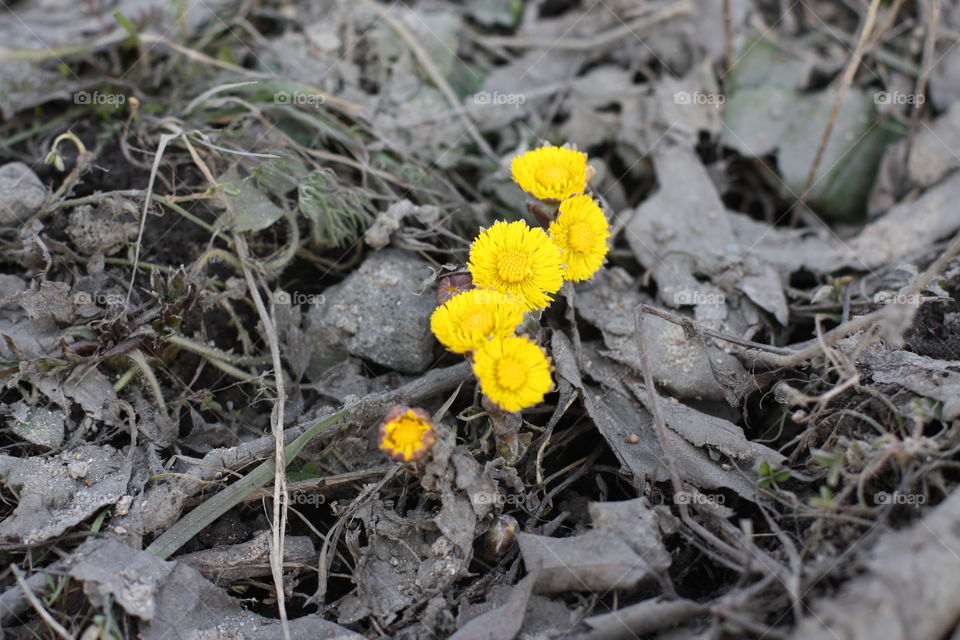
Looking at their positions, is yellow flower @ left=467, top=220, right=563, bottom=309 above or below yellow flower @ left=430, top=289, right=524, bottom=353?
above

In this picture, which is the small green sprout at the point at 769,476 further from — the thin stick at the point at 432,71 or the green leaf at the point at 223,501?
the thin stick at the point at 432,71

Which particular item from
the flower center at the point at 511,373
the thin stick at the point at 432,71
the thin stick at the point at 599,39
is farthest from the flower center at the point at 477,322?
the thin stick at the point at 599,39

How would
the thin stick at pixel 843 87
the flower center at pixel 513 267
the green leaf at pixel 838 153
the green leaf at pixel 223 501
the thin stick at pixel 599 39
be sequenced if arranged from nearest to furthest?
the green leaf at pixel 223 501 < the flower center at pixel 513 267 < the thin stick at pixel 843 87 < the green leaf at pixel 838 153 < the thin stick at pixel 599 39

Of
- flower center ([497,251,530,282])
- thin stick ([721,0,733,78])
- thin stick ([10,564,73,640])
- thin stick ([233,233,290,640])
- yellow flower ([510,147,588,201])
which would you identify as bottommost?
thin stick ([10,564,73,640])

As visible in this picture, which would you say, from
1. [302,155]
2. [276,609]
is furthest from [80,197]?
[276,609]

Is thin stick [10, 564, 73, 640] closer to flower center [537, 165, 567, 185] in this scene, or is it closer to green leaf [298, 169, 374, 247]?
green leaf [298, 169, 374, 247]

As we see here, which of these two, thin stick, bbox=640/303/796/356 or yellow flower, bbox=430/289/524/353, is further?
thin stick, bbox=640/303/796/356

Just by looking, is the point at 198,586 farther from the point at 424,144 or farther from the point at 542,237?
the point at 424,144

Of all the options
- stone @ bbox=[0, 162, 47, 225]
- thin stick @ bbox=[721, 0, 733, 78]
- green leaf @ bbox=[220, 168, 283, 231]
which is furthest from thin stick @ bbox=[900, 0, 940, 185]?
stone @ bbox=[0, 162, 47, 225]
